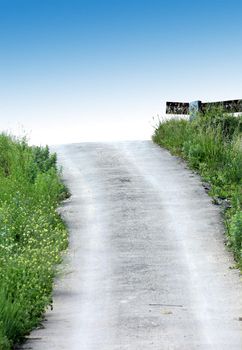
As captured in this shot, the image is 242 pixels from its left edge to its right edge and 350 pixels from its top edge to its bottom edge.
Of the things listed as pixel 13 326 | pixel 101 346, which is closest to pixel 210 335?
pixel 101 346

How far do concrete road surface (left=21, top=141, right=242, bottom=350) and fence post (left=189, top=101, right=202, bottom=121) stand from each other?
450cm

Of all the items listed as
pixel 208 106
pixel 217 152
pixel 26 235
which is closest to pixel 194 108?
pixel 208 106

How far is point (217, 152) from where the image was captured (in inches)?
923

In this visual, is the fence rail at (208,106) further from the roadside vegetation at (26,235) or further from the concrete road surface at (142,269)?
the roadside vegetation at (26,235)

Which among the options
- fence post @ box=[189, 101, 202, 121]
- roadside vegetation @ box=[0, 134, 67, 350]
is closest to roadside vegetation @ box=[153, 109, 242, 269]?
fence post @ box=[189, 101, 202, 121]

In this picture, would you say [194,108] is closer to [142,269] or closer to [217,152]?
[217,152]

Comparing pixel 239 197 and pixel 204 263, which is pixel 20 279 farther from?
pixel 239 197

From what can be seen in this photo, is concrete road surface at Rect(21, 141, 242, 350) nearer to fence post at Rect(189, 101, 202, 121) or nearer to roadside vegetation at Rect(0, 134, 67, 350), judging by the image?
roadside vegetation at Rect(0, 134, 67, 350)

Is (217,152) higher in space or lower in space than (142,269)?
higher

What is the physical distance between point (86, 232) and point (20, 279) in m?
5.14

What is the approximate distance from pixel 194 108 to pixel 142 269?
1488cm

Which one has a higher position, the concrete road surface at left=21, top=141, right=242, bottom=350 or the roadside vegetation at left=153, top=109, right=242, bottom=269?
the roadside vegetation at left=153, top=109, right=242, bottom=269

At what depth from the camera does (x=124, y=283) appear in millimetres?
14328

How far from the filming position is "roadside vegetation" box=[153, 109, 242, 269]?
18.6m
